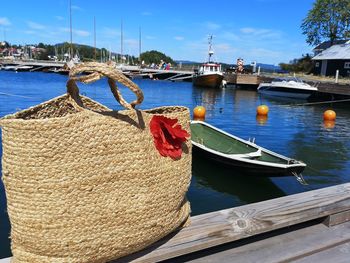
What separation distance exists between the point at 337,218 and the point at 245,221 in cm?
78

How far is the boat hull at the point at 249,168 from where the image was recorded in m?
6.89

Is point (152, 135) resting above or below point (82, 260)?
above

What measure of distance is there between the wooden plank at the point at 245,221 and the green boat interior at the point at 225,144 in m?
5.14

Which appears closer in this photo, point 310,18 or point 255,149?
point 255,149

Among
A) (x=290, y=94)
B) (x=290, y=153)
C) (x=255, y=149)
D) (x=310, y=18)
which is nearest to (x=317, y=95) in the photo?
(x=290, y=94)

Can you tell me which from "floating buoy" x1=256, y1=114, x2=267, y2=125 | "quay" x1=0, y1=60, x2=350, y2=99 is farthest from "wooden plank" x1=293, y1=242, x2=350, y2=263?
"floating buoy" x1=256, y1=114, x2=267, y2=125

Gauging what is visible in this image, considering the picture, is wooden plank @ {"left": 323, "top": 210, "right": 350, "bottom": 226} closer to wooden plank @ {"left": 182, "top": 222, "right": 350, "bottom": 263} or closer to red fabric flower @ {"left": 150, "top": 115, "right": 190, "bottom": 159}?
wooden plank @ {"left": 182, "top": 222, "right": 350, "bottom": 263}

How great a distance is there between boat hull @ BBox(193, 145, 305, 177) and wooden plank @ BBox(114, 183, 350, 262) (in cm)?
449

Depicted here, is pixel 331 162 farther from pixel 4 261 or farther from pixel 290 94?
pixel 290 94

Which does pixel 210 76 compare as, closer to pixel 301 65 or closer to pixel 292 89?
pixel 292 89

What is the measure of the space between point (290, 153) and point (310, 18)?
56.8 meters

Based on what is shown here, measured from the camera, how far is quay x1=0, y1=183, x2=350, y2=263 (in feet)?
6.08

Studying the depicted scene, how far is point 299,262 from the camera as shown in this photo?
1930 mm

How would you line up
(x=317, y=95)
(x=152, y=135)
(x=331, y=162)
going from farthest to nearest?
(x=317, y=95), (x=331, y=162), (x=152, y=135)
